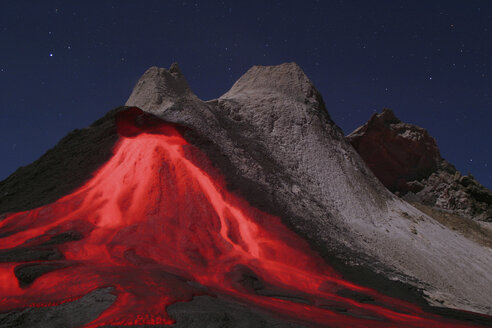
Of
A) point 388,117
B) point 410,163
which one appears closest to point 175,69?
point 388,117

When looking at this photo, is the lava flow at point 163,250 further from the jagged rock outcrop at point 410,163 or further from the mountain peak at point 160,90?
the jagged rock outcrop at point 410,163

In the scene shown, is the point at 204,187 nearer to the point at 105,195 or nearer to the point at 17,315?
the point at 105,195

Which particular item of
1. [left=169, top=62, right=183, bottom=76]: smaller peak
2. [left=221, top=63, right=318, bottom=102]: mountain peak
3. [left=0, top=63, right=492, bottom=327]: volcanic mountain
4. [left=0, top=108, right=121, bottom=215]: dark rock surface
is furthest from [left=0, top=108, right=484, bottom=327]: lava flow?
[left=221, top=63, right=318, bottom=102]: mountain peak

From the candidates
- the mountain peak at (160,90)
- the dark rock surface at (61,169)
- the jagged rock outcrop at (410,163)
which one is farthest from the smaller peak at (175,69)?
the jagged rock outcrop at (410,163)

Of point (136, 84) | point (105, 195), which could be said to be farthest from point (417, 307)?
point (136, 84)

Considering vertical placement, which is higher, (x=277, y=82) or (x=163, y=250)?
(x=277, y=82)

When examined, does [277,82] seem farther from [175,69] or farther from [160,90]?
[160,90]
